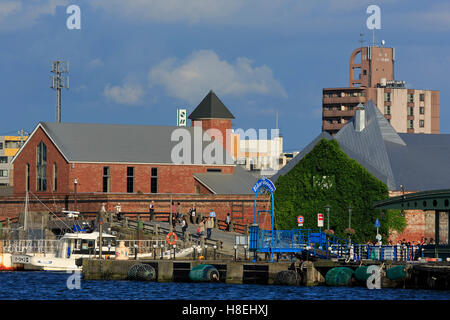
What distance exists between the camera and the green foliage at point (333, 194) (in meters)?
81.3

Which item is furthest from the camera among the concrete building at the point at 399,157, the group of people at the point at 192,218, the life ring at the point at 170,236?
the concrete building at the point at 399,157

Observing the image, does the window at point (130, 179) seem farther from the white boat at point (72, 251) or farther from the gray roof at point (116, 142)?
the white boat at point (72, 251)

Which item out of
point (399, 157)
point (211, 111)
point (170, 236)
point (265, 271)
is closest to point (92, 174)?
point (211, 111)

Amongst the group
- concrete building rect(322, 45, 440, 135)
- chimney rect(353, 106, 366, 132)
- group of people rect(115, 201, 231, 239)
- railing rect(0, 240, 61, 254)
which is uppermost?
concrete building rect(322, 45, 440, 135)

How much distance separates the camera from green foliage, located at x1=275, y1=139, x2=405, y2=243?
3201 inches

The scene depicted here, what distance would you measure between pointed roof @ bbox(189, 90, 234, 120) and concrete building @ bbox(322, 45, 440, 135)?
232ft

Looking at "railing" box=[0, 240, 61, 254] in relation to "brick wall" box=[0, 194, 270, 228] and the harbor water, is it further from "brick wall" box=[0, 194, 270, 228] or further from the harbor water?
the harbor water

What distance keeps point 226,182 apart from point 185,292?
130ft

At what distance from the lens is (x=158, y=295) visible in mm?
49000

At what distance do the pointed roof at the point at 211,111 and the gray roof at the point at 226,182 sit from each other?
12.1 m

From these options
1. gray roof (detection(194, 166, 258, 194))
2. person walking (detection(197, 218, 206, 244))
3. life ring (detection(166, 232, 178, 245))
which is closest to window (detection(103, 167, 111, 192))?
gray roof (detection(194, 166, 258, 194))

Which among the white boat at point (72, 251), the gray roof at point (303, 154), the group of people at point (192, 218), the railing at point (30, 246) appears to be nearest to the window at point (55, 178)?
the group of people at point (192, 218)

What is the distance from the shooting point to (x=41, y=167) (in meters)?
88.7
